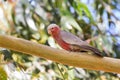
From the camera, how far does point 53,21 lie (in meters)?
2.75

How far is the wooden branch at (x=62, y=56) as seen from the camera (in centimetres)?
104

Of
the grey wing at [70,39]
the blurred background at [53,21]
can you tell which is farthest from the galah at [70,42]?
the blurred background at [53,21]

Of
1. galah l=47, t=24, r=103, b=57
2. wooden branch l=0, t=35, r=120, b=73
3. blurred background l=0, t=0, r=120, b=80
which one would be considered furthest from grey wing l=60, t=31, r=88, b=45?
blurred background l=0, t=0, r=120, b=80

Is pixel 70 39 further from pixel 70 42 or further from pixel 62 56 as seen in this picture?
pixel 62 56

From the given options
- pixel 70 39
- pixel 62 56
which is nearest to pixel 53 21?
pixel 70 39

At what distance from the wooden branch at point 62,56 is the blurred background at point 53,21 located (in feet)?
1.81

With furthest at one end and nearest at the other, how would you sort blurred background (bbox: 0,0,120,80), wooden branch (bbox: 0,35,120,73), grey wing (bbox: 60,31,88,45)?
1. blurred background (bbox: 0,0,120,80)
2. grey wing (bbox: 60,31,88,45)
3. wooden branch (bbox: 0,35,120,73)

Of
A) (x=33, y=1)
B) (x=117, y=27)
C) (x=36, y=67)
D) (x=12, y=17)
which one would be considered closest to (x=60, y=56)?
(x=36, y=67)

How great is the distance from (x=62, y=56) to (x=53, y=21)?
1.68 metres

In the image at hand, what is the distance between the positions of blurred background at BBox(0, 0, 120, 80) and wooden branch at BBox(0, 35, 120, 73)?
0.55 meters

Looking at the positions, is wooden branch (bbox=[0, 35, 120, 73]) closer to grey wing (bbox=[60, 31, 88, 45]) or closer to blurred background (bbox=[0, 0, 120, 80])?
grey wing (bbox=[60, 31, 88, 45])

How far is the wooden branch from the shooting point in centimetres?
104

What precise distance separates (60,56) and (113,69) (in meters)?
0.15

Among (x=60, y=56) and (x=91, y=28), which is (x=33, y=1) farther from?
(x=60, y=56)
